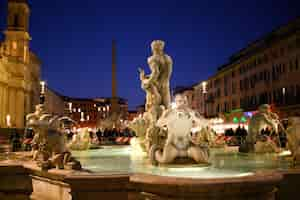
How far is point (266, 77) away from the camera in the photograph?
4581 cm

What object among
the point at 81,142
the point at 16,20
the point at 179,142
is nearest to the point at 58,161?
the point at 179,142

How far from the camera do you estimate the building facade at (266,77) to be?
127 ft

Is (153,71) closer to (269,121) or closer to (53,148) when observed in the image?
(269,121)

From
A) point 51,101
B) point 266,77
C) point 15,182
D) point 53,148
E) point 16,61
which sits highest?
point 16,61

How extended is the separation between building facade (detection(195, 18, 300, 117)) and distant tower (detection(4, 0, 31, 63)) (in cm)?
3952

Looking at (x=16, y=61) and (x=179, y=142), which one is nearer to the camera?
(x=179, y=142)

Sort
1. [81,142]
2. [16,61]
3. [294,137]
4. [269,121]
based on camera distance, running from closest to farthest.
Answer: [294,137], [269,121], [81,142], [16,61]

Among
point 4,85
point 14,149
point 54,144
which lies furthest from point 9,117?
point 54,144

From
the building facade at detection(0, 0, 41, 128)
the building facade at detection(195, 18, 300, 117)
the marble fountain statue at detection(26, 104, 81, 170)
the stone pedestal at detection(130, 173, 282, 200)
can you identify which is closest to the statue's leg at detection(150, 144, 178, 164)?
the marble fountain statue at detection(26, 104, 81, 170)

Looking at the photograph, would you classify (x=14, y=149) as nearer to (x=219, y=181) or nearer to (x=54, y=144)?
(x=54, y=144)

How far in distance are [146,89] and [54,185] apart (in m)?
6.81

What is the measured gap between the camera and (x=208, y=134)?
49.7 ft

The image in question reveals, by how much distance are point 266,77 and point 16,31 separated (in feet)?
162

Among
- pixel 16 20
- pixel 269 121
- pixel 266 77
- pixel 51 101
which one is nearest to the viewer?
pixel 269 121
